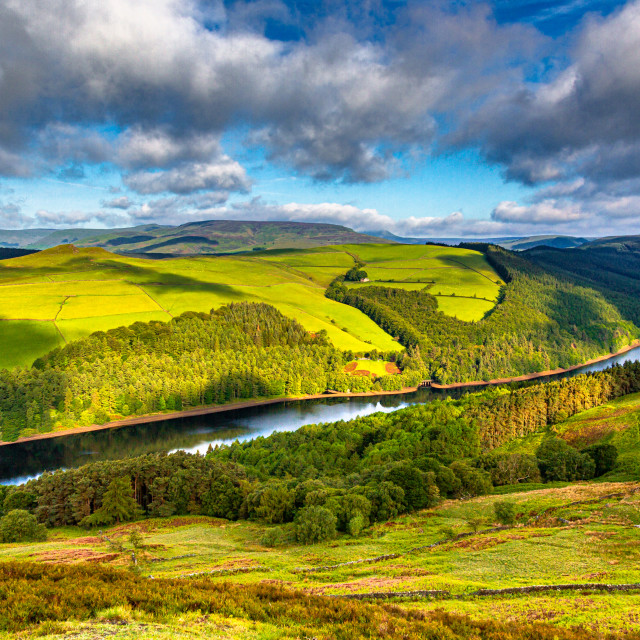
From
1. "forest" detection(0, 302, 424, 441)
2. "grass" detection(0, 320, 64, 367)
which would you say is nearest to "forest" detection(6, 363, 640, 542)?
"forest" detection(0, 302, 424, 441)

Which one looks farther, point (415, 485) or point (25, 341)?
point (25, 341)

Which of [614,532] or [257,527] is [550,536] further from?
[257,527]

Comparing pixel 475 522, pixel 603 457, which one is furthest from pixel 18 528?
pixel 603 457

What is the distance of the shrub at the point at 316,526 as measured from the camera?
48062mm

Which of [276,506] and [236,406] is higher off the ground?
[276,506]

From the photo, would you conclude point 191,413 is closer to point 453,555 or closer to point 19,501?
point 19,501

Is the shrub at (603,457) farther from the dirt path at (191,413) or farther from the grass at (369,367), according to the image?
the grass at (369,367)

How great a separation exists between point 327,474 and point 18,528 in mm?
47311

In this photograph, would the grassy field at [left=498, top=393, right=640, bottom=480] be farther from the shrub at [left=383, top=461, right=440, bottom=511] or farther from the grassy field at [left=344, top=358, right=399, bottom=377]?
the grassy field at [left=344, top=358, right=399, bottom=377]

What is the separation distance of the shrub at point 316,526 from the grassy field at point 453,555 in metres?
1.43

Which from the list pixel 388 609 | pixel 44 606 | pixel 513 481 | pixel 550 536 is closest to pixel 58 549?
Answer: pixel 44 606

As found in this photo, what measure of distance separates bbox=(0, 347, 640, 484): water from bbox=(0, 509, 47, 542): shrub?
40415 millimetres

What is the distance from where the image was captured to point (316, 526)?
158 ft

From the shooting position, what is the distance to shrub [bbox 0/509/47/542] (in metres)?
53.8
